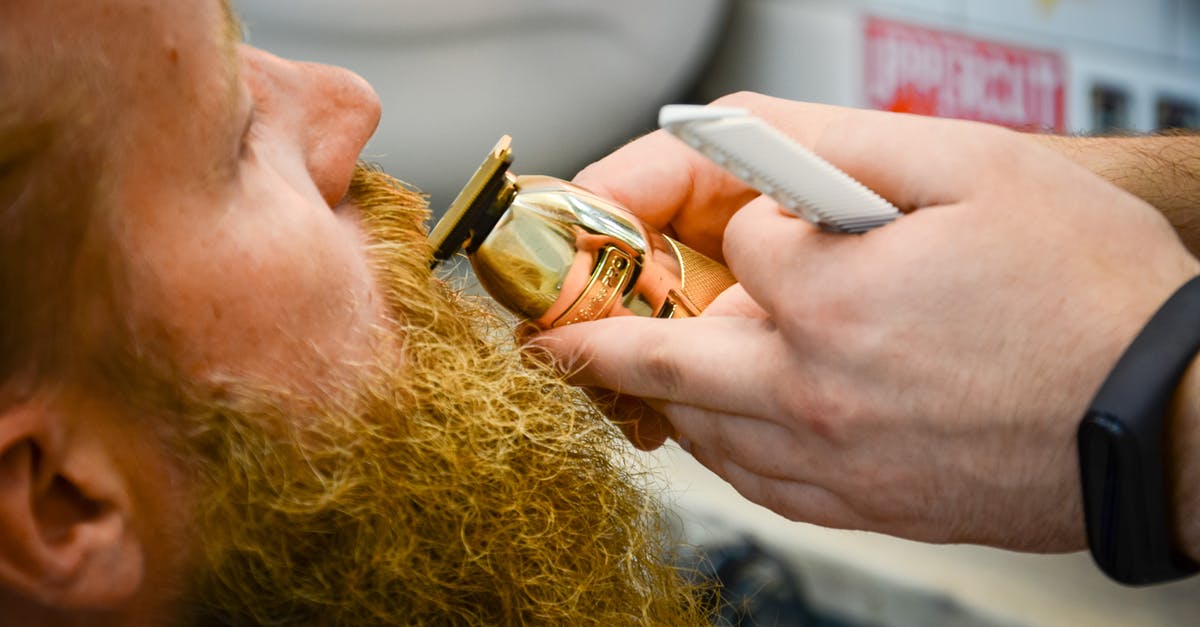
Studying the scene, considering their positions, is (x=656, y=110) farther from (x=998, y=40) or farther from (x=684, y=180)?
(x=998, y=40)

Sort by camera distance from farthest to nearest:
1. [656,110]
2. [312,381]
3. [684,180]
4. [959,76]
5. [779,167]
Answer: [959,76], [656,110], [684,180], [312,381], [779,167]

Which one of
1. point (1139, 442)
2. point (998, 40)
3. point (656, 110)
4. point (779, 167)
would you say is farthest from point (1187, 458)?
point (998, 40)

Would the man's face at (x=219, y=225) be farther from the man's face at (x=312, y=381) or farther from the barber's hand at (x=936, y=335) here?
the barber's hand at (x=936, y=335)

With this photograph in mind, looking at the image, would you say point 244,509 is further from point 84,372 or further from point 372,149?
point 372,149

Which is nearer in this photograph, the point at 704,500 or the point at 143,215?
the point at 143,215

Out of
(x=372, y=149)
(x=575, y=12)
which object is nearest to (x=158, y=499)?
(x=372, y=149)

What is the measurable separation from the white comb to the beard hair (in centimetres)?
20

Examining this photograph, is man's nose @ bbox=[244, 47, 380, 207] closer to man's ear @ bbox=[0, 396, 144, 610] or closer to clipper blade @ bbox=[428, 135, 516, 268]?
clipper blade @ bbox=[428, 135, 516, 268]

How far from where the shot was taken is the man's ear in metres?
0.48

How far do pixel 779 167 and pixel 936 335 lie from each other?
11 cm

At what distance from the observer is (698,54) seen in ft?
5.01

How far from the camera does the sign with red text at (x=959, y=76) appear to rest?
1.89 m

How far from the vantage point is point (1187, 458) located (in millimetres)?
485

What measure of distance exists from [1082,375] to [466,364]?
32 centimetres
